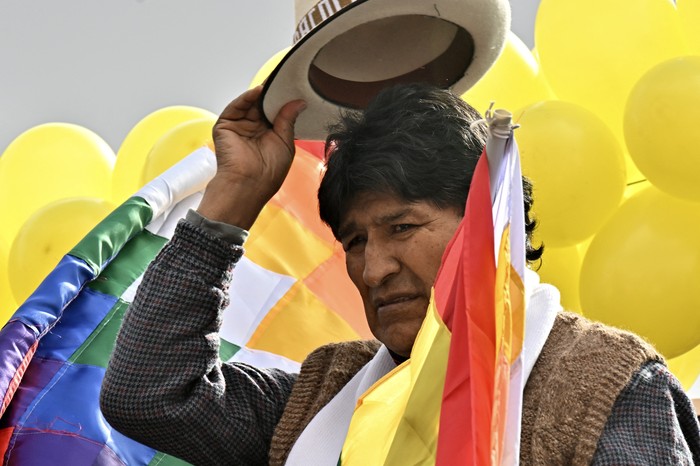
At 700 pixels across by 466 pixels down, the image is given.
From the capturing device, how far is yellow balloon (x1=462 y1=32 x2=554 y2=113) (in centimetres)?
274

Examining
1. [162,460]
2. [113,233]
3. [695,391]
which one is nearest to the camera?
[162,460]

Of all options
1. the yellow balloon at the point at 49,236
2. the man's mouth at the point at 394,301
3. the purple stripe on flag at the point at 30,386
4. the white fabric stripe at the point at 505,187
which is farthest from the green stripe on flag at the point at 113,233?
the white fabric stripe at the point at 505,187

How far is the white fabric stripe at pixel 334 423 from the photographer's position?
5.52 feet

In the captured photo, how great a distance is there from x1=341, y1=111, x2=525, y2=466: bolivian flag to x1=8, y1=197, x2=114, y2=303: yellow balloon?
1.78 m

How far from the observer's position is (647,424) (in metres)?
1.44

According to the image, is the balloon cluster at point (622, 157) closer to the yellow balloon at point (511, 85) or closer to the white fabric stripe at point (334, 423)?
the yellow balloon at point (511, 85)

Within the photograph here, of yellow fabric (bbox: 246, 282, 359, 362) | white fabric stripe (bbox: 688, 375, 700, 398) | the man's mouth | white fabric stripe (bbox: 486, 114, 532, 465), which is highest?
white fabric stripe (bbox: 486, 114, 532, 465)

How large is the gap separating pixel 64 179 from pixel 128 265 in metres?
1.12

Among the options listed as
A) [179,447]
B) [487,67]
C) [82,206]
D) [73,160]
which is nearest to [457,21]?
[487,67]

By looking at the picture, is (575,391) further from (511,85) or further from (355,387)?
(511,85)

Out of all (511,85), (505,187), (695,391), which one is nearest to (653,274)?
(511,85)

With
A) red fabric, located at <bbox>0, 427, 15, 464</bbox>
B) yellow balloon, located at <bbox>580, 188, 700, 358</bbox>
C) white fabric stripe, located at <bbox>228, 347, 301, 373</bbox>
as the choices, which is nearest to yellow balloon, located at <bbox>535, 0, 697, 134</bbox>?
yellow balloon, located at <bbox>580, 188, 700, 358</bbox>

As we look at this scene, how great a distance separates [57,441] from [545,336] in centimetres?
98

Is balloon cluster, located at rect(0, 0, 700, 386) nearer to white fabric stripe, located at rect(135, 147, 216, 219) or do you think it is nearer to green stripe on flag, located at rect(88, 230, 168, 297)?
white fabric stripe, located at rect(135, 147, 216, 219)
